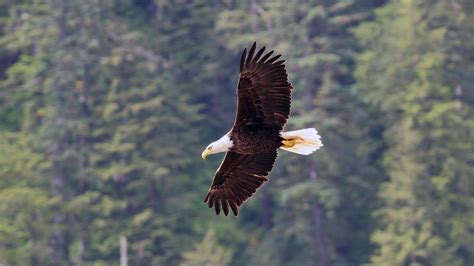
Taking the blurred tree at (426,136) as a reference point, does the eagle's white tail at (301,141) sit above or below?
above

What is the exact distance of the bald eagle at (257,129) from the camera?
11516 millimetres

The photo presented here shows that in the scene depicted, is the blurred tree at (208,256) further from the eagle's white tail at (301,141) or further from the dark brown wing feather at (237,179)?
the eagle's white tail at (301,141)

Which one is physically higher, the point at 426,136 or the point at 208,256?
the point at 426,136

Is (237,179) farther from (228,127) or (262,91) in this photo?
(228,127)

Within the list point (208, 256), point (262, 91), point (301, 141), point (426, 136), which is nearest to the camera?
point (262, 91)

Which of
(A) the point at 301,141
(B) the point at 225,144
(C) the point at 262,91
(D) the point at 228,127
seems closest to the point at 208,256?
(D) the point at 228,127

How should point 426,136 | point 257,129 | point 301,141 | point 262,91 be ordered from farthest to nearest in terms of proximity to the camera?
point 426,136, point 301,141, point 257,129, point 262,91

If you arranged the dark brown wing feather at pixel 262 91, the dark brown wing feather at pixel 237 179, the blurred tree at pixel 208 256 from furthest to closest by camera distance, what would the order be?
the blurred tree at pixel 208 256
the dark brown wing feather at pixel 237 179
the dark brown wing feather at pixel 262 91

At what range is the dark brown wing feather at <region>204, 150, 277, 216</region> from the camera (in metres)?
12.3

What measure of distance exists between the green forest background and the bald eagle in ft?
43.1

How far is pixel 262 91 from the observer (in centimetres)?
1159

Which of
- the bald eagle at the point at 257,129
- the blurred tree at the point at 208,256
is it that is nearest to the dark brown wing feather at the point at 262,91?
the bald eagle at the point at 257,129

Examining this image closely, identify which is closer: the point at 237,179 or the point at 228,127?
the point at 237,179

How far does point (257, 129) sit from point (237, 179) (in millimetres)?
806
